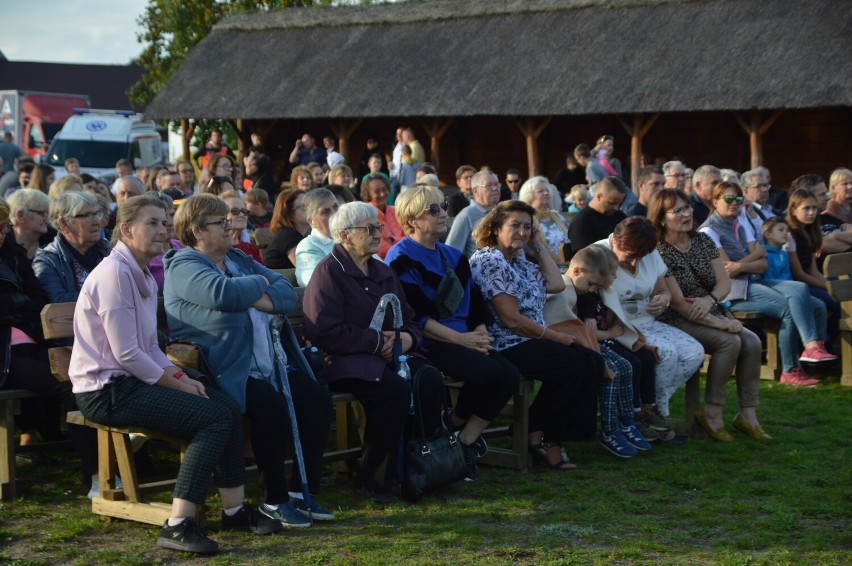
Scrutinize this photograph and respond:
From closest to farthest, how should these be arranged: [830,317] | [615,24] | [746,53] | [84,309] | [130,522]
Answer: [84,309] → [130,522] → [830,317] → [746,53] → [615,24]

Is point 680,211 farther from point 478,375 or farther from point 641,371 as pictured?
point 478,375

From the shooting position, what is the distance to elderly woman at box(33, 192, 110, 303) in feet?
21.9

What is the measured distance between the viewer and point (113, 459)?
20.0 ft

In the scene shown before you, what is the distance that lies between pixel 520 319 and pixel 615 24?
1917 centimetres

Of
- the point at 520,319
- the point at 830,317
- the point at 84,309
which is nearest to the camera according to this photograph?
the point at 84,309

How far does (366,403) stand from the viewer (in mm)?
6574

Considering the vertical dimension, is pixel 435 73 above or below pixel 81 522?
above

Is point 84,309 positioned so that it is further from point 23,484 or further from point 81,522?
point 23,484

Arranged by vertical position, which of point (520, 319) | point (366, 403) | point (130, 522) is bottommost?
point (130, 522)

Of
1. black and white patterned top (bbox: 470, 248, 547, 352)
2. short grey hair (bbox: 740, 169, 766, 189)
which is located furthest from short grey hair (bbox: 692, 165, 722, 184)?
black and white patterned top (bbox: 470, 248, 547, 352)

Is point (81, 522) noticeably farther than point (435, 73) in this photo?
No

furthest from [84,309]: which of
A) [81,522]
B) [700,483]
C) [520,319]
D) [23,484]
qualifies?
[700,483]

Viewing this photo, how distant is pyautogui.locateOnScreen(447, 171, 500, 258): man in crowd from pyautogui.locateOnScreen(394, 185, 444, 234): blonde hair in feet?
7.00

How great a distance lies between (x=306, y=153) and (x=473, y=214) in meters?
16.3
